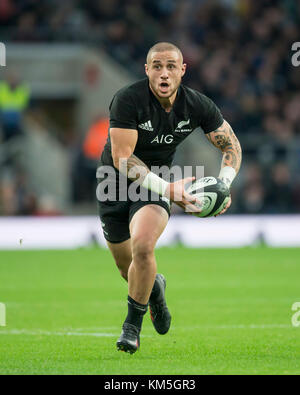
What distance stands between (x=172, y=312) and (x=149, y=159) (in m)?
2.90

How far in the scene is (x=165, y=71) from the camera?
7.50 meters

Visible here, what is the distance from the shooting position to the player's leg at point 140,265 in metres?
7.34

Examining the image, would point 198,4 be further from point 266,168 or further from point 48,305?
point 48,305

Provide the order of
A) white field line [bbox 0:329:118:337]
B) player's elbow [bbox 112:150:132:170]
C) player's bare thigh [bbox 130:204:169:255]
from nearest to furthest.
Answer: player's bare thigh [bbox 130:204:169:255] < player's elbow [bbox 112:150:132:170] < white field line [bbox 0:329:118:337]

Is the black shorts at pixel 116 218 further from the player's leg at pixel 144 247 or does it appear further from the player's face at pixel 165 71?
the player's face at pixel 165 71

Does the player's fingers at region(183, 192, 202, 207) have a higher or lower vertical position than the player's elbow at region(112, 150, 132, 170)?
lower

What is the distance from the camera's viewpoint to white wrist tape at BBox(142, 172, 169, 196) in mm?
7367

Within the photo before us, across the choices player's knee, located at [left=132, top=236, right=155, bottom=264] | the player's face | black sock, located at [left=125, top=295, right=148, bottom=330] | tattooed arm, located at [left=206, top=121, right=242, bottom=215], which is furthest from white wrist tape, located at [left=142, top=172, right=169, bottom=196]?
black sock, located at [left=125, top=295, right=148, bottom=330]

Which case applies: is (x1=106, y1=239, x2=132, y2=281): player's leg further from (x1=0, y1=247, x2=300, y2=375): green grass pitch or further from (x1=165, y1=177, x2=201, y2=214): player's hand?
(x1=165, y1=177, x2=201, y2=214): player's hand

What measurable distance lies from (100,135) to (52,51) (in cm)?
392

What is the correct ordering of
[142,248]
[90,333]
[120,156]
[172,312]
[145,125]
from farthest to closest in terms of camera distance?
[172,312], [90,333], [145,125], [120,156], [142,248]

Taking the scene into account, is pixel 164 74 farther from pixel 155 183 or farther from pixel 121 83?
pixel 121 83

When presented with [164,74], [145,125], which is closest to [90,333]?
[145,125]
